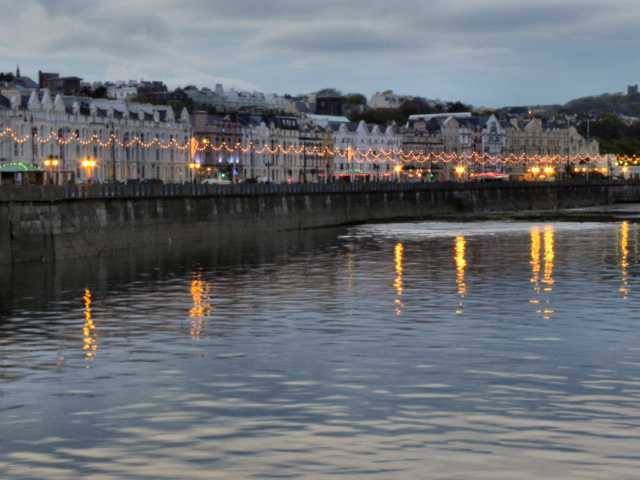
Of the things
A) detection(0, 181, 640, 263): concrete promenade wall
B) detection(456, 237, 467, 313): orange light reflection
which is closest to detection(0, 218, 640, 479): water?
detection(456, 237, 467, 313): orange light reflection

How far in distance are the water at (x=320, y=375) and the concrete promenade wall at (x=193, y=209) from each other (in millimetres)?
4432

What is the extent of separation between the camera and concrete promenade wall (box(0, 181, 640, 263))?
56700mm

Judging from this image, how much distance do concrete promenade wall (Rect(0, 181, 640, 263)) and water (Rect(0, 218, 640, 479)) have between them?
443cm

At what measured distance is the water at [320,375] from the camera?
20.1 meters

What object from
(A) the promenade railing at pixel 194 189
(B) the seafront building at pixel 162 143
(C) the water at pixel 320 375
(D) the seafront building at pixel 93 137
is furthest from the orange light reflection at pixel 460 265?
(D) the seafront building at pixel 93 137

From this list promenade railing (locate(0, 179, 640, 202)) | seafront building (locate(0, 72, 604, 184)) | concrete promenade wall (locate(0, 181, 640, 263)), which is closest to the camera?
promenade railing (locate(0, 179, 640, 202))

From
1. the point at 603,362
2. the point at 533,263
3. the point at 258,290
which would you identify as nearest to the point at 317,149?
the point at 533,263

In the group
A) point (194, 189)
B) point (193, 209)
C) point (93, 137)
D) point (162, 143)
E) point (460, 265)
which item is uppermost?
point (93, 137)

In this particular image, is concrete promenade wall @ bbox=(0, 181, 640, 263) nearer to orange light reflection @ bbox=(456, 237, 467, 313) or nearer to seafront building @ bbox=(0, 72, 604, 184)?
seafront building @ bbox=(0, 72, 604, 184)

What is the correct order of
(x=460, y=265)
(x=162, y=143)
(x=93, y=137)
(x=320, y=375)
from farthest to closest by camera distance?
1. (x=162, y=143)
2. (x=93, y=137)
3. (x=460, y=265)
4. (x=320, y=375)

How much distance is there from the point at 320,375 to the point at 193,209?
5152cm

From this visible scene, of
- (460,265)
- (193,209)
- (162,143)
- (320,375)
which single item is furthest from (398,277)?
(162,143)

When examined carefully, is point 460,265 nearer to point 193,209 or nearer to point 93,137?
point 193,209

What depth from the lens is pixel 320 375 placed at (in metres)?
27.0
